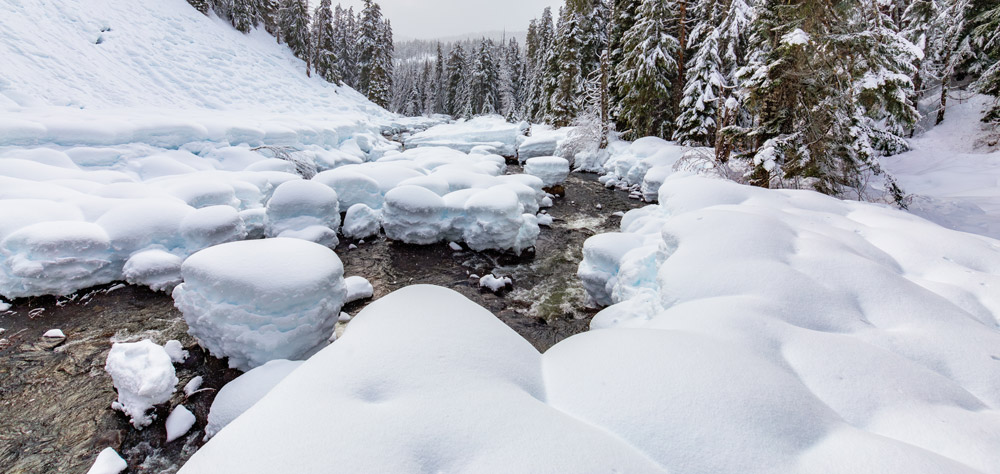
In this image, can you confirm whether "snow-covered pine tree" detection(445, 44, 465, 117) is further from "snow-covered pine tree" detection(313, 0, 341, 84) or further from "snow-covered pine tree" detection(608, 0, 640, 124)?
"snow-covered pine tree" detection(608, 0, 640, 124)

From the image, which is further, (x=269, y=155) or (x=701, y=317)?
(x=269, y=155)

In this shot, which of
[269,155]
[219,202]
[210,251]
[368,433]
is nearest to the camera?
[368,433]

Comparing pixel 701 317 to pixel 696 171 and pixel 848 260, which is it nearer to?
pixel 848 260

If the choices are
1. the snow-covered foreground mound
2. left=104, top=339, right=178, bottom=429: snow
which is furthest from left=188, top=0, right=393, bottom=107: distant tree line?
the snow-covered foreground mound

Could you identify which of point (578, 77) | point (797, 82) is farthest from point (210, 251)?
point (578, 77)

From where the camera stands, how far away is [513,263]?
8961 millimetres

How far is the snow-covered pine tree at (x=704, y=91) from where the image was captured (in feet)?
52.0

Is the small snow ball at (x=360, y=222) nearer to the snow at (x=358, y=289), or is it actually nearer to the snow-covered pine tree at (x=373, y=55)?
the snow at (x=358, y=289)

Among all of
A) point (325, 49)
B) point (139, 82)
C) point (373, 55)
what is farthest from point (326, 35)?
point (139, 82)

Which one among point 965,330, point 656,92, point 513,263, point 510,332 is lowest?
point 513,263

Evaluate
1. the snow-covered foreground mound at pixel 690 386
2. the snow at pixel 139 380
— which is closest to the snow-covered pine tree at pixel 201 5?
the snow at pixel 139 380

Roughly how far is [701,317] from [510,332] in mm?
1548

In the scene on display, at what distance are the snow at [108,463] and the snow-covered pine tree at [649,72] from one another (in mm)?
20890

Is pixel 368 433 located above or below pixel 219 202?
above
